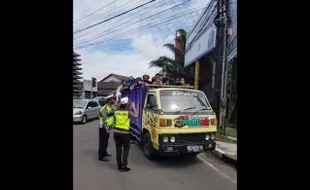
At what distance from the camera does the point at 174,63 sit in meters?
21.9

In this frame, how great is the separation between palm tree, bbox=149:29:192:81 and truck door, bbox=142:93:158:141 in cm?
1424

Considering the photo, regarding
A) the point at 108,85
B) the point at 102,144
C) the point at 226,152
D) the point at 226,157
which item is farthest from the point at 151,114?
the point at 108,85

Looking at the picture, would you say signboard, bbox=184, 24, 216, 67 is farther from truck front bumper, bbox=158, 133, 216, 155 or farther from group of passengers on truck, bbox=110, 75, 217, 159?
truck front bumper, bbox=158, 133, 216, 155

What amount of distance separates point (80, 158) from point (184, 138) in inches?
110

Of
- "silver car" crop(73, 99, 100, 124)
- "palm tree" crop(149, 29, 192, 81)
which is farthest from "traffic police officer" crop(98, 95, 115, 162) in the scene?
"palm tree" crop(149, 29, 192, 81)

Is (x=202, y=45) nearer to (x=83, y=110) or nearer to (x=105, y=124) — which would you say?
(x=83, y=110)

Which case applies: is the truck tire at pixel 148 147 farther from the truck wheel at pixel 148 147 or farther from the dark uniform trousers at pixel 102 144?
the dark uniform trousers at pixel 102 144

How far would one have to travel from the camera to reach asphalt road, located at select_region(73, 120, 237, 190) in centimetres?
472

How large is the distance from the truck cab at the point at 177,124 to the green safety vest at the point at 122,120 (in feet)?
2.35

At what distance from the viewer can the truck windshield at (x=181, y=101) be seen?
6285mm
